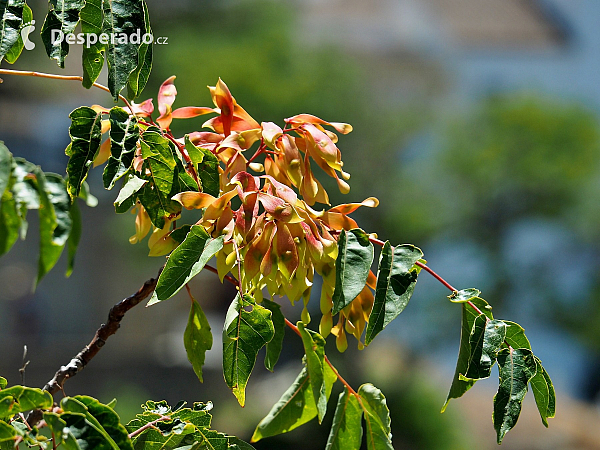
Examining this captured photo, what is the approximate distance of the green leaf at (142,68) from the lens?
0.26m

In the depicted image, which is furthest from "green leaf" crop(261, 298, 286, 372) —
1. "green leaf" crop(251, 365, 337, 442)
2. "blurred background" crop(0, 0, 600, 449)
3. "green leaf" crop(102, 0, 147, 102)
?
"blurred background" crop(0, 0, 600, 449)

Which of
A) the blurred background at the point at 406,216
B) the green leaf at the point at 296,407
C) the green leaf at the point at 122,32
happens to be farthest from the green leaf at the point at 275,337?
the blurred background at the point at 406,216

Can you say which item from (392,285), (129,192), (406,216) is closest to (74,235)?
(129,192)

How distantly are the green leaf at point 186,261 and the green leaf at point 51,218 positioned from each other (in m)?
0.04

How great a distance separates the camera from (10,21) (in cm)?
26

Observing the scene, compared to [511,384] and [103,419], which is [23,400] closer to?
[103,419]

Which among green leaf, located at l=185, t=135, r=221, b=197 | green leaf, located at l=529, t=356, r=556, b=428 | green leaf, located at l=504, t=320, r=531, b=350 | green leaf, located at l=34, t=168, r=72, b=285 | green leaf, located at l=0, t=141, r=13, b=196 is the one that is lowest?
green leaf, located at l=529, t=356, r=556, b=428

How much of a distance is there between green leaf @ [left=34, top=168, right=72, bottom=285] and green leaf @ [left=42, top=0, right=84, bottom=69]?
0.17ft

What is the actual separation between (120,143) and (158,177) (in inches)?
0.9

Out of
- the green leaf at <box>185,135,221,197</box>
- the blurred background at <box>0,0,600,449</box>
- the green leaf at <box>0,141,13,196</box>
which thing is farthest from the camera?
the blurred background at <box>0,0,600,449</box>

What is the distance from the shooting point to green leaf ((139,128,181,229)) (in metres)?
0.29

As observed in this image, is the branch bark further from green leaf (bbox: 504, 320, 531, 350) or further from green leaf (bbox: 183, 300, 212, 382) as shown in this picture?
green leaf (bbox: 504, 320, 531, 350)

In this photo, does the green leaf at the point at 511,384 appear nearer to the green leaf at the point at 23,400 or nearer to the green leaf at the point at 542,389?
the green leaf at the point at 542,389

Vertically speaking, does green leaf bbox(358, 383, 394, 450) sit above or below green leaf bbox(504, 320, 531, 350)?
below
